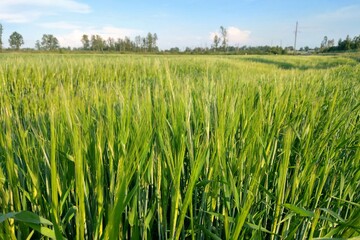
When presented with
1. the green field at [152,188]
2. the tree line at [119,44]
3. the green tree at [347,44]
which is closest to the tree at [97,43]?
the tree line at [119,44]

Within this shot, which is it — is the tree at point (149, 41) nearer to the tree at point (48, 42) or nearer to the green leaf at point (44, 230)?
the tree at point (48, 42)

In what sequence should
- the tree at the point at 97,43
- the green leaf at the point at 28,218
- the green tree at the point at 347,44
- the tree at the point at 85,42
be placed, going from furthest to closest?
1. the tree at the point at 85,42
2. the tree at the point at 97,43
3. the green tree at the point at 347,44
4. the green leaf at the point at 28,218

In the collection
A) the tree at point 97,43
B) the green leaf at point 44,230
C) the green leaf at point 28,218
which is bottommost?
Result: the green leaf at point 44,230

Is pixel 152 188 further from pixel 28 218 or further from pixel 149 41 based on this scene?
pixel 149 41

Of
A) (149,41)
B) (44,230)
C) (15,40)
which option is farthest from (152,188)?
(15,40)

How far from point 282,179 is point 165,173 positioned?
0.28 meters

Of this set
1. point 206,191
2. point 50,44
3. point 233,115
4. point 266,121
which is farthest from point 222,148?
point 50,44

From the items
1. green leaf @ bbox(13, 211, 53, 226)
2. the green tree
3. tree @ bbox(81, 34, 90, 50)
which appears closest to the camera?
green leaf @ bbox(13, 211, 53, 226)

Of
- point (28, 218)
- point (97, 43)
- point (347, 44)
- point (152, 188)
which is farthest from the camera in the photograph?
point (97, 43)

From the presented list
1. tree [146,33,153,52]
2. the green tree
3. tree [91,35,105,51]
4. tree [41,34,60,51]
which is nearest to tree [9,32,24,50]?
tree [41,34,60,51]

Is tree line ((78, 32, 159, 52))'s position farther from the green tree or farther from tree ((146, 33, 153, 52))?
the green tree

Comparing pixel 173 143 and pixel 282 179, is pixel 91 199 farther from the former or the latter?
pixel 282 179

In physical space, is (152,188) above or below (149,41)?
below

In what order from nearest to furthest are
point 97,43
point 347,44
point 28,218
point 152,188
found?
point 28,218 → point 152,188 → point 347,44 → point 97,43
